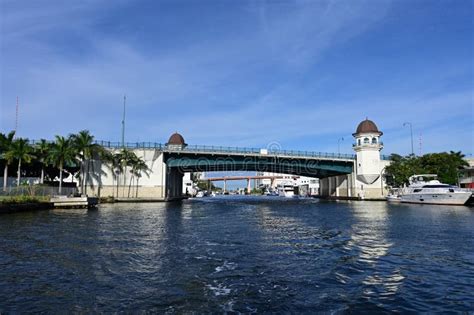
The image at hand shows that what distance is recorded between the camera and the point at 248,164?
96.6 m

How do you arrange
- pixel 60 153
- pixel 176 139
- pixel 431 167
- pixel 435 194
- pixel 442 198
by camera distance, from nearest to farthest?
1. pixel 442 198
2. pixel 435 194
3. pixel 60 153
4. pixel 431 167
5. pixel 176 139

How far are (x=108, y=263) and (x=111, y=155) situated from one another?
67.4m

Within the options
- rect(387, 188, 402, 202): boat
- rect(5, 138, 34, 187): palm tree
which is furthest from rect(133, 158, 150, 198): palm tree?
rect(387, 188, 402, 202): boat

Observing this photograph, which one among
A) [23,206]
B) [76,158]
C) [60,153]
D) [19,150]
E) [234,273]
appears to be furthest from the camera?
[76,158]

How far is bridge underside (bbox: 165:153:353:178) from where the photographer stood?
8725 cm

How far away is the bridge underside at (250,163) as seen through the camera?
87.2 metres

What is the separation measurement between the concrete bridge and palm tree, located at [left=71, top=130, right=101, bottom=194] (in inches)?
112

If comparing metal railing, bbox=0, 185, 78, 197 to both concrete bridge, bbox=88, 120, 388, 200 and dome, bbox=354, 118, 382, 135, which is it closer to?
concrete bridge, bbox=88, 120, 388, 200

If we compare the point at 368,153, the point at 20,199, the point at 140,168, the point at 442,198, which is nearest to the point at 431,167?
the point at 368,153

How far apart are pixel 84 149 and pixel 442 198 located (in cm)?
6881

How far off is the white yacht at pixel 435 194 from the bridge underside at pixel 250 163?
23.0 meters

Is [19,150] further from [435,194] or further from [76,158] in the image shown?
[435,194]

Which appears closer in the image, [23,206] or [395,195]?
[23,206]

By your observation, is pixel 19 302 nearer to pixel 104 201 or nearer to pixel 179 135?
pixel 104 201
